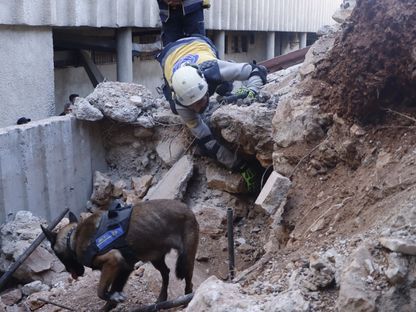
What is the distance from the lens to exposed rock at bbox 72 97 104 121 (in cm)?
710

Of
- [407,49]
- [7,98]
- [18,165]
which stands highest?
[407,49]

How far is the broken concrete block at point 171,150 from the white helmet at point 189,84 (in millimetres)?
956

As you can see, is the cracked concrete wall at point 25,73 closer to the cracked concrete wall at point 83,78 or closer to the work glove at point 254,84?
the cracked concrete wall at point 83,78

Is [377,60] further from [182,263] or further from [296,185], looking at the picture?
[182,263]

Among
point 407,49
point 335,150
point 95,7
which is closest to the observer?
point 407,49

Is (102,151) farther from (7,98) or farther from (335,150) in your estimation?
(335,150)

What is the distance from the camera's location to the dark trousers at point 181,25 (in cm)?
745

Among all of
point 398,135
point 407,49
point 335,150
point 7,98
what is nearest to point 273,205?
point 335,150

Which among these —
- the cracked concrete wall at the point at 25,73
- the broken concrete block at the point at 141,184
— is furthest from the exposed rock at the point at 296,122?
the cracked concrete wall at the point at 25,73

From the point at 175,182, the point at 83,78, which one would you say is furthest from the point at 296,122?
the point at 83,78

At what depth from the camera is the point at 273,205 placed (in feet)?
15.3

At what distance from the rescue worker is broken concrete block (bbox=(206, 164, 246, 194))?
80.0 inches

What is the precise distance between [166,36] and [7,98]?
7.22 feet

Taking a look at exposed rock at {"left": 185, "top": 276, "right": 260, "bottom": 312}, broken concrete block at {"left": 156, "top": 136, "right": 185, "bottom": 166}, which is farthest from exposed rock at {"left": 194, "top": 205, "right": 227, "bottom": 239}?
exposed rock at {"left": 185, "top": 276, "right": 260, "bottom": 312}
